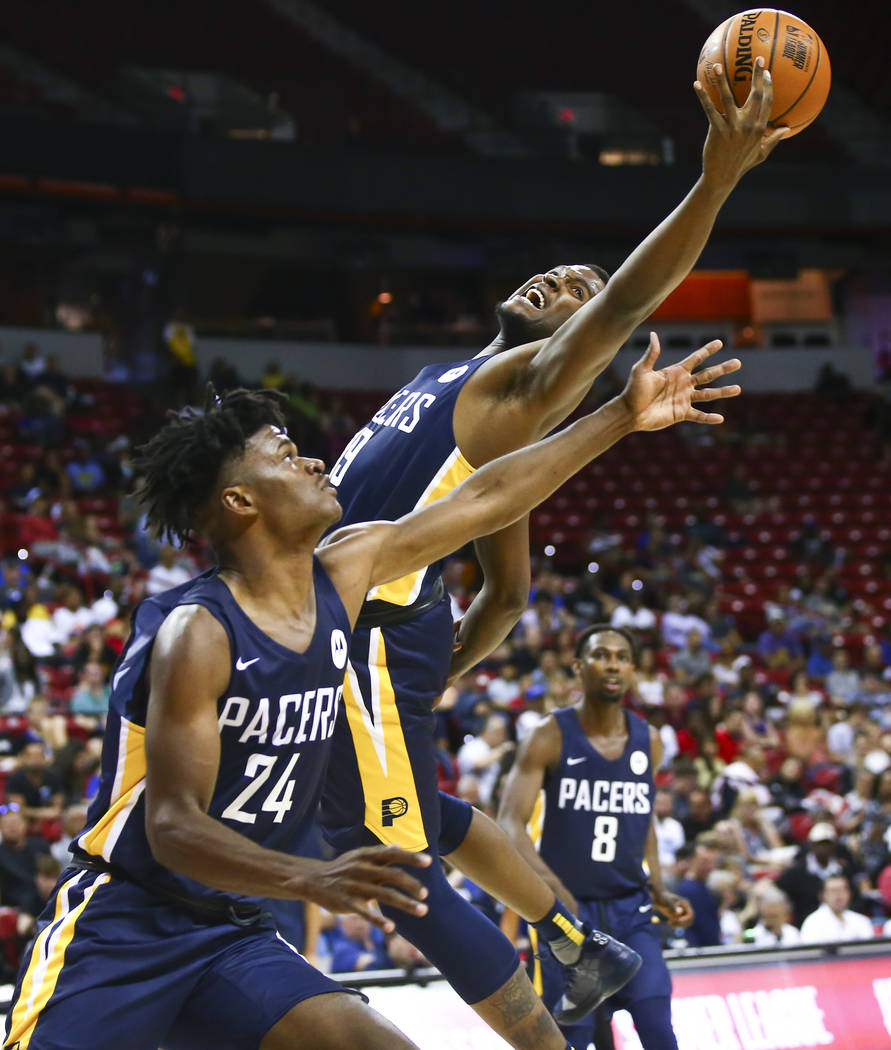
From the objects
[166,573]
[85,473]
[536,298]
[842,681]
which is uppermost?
[85,473]

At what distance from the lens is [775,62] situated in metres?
3.69

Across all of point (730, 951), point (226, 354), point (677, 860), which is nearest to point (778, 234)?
point (226, 354)

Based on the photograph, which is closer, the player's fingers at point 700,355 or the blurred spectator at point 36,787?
the player's fingers at point 700,355

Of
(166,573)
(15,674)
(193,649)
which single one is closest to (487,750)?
(15,674)

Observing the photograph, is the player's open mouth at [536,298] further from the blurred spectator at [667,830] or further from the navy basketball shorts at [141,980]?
the blurred spectator at [667,830]

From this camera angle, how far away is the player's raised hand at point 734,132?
3252 millimetres

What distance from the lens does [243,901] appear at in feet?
9.53

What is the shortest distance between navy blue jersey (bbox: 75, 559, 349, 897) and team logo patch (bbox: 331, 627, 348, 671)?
0.05 metres

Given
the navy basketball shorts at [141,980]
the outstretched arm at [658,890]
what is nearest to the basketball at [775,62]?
the navy basketball shorts at [141,980]

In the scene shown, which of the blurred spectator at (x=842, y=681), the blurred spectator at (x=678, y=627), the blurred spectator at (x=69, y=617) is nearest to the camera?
the blurred spectator at (x=69, y=617)

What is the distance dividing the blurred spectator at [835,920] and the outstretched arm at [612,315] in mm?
5368

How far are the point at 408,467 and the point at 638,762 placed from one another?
8.18 ft

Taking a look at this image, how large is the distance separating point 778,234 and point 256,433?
67.1 feet

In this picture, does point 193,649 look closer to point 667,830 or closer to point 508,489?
point 508,489
